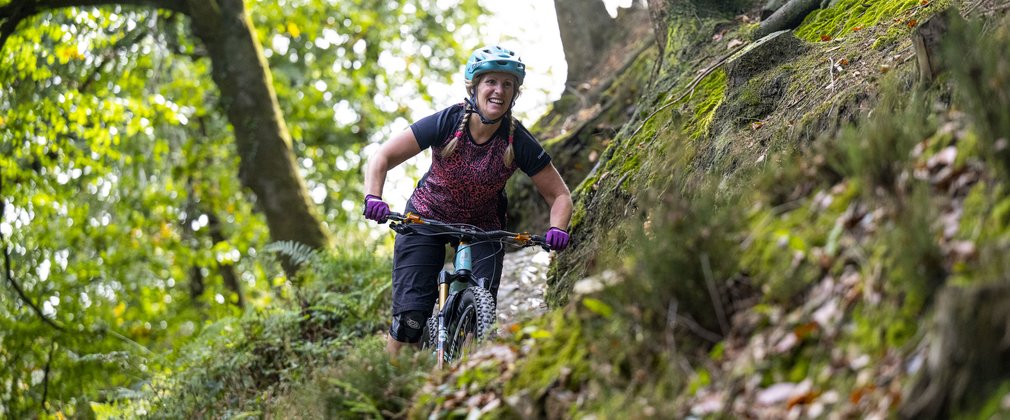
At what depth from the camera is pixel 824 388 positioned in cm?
318

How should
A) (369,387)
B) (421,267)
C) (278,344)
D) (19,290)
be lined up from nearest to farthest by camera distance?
(369,387) < (421,267) < (278,344) < (19,290)

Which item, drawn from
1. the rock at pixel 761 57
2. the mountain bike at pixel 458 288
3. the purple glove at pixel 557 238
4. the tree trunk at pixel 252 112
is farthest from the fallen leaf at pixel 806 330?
the tree trunk at pixel 252 112

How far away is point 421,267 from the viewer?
675 cm

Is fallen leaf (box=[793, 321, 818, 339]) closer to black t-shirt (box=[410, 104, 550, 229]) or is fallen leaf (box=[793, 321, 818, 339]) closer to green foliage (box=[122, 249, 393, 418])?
black t-shirt (box=[410, 104, 550, 229])

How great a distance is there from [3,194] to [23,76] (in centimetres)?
217

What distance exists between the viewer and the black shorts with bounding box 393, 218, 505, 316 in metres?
6.73

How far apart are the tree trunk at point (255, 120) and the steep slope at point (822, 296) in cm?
872

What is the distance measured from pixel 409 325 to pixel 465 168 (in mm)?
1103

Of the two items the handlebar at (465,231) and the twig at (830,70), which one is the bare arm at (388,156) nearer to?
the handlebar at (465,231)

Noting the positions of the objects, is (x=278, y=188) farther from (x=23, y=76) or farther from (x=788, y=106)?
(x=788, y=106)

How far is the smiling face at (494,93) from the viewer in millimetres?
6645

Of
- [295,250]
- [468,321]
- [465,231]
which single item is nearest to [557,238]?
[465,231]

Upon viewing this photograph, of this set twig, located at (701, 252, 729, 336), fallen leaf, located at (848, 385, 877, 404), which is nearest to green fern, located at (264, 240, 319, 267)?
twig, located at (701, 252, 729, 336)

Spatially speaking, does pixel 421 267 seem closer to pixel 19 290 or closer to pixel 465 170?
pixel 465 170
